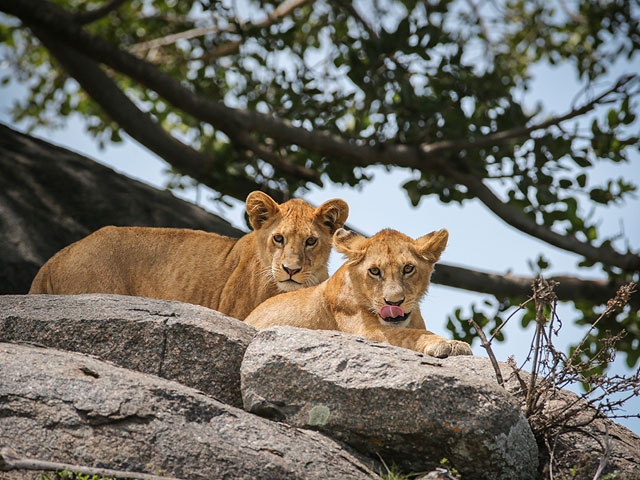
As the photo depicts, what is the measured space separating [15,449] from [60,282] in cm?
278

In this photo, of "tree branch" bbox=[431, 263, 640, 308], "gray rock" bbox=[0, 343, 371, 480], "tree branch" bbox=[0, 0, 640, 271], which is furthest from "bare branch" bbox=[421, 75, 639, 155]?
"gray rock" bbox=[0, 343, 371, 480]

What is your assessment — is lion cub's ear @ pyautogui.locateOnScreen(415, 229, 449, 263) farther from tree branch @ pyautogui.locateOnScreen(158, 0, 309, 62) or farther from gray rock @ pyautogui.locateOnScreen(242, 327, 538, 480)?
tree branch @ pyautogui.locateOnScreen(158, 0, 309, 62)

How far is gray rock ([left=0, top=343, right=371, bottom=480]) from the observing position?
14.0 feet

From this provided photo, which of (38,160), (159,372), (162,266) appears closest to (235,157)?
(38,160)

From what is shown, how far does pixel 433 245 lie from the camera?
567 cm

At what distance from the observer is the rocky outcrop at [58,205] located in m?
8.38

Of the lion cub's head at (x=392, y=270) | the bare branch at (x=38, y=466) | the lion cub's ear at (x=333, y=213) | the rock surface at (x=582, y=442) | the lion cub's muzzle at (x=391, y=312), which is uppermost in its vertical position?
the lion cub's ear at (x=333, y=213)

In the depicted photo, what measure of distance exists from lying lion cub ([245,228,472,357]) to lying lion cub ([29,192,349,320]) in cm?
50

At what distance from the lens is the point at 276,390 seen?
188 inches

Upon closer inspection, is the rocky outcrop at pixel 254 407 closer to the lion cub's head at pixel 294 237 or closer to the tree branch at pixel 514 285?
the lion cub's head at pixel 294 237

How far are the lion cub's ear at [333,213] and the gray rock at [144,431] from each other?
2270 millimetres

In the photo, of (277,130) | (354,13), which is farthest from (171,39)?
(277,130)

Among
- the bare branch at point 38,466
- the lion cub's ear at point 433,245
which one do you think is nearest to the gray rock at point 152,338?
the bare branch at point 38,466

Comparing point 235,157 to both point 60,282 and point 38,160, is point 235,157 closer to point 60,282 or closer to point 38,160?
point 38,160
